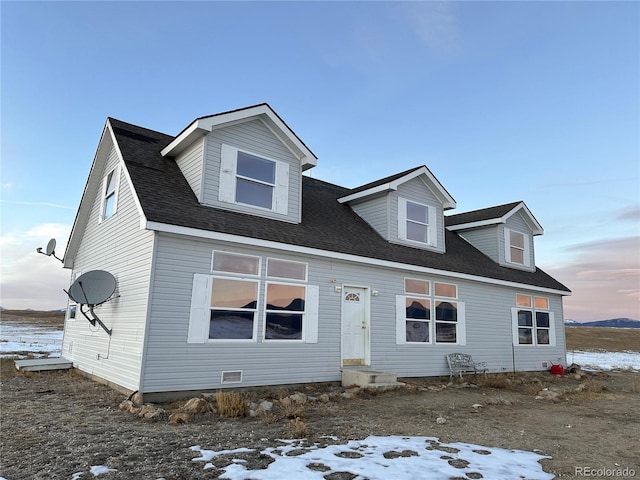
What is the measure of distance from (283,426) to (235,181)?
567cm

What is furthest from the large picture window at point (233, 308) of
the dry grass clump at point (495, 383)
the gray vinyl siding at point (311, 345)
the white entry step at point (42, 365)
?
the dry grass clump at point (495, 383)

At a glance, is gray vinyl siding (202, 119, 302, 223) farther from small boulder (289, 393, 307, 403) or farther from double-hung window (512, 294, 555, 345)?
double-hung window (512, 294, 555, 345)

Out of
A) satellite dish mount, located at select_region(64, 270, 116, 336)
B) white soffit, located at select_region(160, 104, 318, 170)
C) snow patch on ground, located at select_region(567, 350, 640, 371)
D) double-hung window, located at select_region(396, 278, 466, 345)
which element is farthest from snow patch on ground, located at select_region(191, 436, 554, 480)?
snow patch on ground, located at select_region(567, 350, 640, 371)

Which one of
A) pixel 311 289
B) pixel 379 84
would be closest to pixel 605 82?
pixel 379 84

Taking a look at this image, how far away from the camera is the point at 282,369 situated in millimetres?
8930

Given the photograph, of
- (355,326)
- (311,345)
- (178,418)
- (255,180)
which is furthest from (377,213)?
(178,418)

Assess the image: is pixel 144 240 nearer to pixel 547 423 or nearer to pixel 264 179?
pixel 264 179

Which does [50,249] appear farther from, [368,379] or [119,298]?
[368,379]

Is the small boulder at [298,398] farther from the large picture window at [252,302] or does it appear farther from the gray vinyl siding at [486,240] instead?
the gray vinyl siding at [486,240]

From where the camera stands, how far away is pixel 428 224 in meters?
13.5

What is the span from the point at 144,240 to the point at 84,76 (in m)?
7.40

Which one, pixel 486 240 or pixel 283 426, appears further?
pixel 486 240

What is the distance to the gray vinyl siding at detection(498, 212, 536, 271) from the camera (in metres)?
15.7

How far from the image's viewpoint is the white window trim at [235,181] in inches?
367
